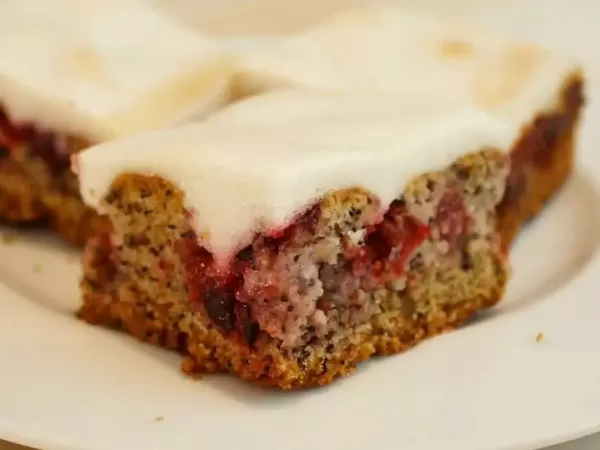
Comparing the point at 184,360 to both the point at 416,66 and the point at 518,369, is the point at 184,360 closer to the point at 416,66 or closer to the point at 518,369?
the point at 518,369

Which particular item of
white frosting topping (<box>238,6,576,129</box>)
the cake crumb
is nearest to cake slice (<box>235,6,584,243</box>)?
white frosting topping (<box>238,6,576,129</box>)

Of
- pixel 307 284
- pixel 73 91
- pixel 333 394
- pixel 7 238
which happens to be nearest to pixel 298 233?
pixel 307 284

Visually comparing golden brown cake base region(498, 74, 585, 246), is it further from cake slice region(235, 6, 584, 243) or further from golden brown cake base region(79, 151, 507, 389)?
golden brown cake base region(79, 151, 507, 389)

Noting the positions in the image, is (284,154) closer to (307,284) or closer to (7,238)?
(307,284)

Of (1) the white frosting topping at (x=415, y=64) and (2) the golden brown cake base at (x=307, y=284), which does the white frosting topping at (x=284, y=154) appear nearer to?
(2) the golden brown cake base at (x=307, y=284)

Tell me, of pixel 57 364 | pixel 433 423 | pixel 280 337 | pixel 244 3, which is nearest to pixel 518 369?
pixel 433 423
